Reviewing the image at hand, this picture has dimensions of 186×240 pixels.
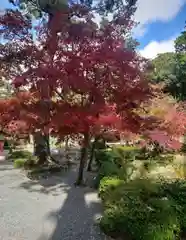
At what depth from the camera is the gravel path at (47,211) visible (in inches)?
178

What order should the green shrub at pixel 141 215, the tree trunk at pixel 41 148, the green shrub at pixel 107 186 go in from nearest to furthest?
1. the green shrub at pixel 141 215
2. the green shrub at pixel 107 186
3. the tree trunk at pixel 41 148

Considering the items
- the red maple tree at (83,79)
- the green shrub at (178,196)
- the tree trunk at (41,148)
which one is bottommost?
the green shrub at (178,196)

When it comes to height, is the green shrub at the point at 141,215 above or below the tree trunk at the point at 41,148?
below

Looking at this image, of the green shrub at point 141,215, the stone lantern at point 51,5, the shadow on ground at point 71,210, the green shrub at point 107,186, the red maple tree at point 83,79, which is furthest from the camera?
the stone lantern at point 51,5

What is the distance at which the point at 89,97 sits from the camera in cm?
708

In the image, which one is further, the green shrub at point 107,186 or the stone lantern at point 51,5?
the stone lantern at point 51,5

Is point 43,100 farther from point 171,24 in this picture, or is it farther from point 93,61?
point 171,24

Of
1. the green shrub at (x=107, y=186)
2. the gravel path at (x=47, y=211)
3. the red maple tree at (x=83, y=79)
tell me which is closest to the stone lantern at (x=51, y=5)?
the red maple tree at (x=83, y=79)

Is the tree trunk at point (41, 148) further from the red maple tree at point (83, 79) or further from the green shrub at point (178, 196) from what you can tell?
the green shrub at point (178, 196)

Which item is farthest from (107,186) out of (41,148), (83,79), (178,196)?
(41,148)

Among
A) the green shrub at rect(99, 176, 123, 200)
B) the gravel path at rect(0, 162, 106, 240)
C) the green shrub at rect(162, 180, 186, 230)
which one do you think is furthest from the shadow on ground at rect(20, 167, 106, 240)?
the green shrub at rect(162, 180, 186, 230)

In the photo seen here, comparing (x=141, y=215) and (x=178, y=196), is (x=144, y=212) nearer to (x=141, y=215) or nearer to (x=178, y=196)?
(x=141, y=215)

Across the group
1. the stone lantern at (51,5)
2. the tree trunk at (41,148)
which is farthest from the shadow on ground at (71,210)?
the stone lantern at (51,5)

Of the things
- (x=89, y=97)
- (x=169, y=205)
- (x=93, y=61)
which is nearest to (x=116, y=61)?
(x=93, y=61)
